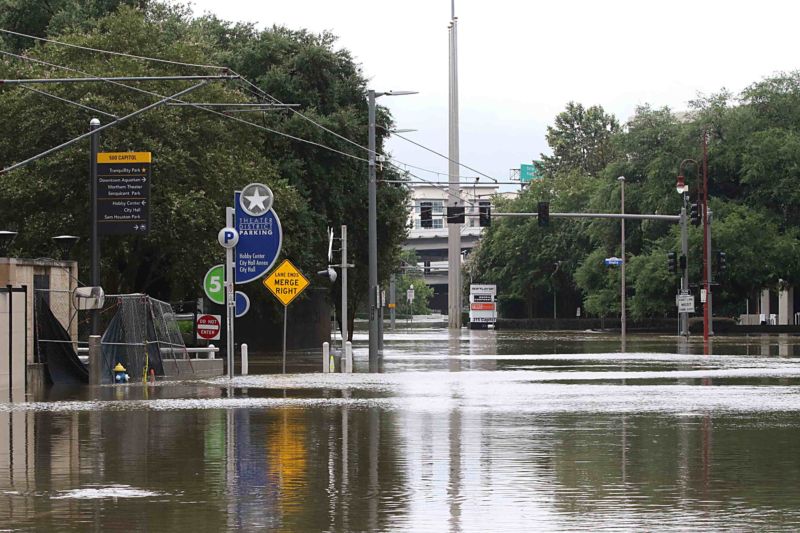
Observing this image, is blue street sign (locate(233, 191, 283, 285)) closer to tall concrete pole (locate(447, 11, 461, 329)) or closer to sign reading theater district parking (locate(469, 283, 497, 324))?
tall concrete pole (locate(447, 11, 461, 329))

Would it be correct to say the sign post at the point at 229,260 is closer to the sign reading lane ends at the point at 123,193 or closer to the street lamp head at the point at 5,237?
the sign reading lane ends at the point at 123,193

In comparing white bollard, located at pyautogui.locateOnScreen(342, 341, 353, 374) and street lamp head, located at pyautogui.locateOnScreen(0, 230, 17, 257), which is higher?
street lamp head, located at pyautogui.locateOnScreen(0, 230, 17, 257)

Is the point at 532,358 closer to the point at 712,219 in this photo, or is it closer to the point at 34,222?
the point at 34,222

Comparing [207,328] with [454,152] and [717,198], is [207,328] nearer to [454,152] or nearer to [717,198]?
[717,198]

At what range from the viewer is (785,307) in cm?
10206

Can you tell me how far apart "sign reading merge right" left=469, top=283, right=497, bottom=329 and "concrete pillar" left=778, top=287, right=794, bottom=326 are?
2348 cm

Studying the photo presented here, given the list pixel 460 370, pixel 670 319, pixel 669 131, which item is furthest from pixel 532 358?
pixel 670 319

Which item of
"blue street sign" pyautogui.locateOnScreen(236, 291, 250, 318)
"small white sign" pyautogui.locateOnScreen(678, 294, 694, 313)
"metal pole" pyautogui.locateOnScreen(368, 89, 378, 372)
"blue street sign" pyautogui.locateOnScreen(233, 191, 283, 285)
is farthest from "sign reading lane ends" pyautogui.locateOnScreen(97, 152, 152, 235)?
"small white sign" pyautogui.locateOnScreen(678, 294, 694, 313)

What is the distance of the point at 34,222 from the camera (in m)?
44.2

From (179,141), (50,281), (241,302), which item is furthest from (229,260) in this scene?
(179,141)

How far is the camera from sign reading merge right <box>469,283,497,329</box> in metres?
115

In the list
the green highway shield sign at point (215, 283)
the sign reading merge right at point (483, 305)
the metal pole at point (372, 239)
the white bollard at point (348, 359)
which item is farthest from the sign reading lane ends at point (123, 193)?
the sign reading merge right at point (483, 305)

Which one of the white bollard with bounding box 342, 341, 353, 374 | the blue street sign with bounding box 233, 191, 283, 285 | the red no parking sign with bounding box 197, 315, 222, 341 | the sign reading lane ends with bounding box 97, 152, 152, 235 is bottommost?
the white bollard with bounding box 342, 341, 353, 374

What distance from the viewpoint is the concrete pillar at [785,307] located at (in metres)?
98.6
